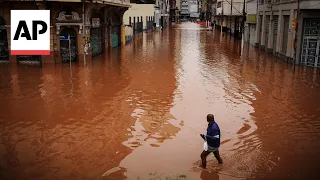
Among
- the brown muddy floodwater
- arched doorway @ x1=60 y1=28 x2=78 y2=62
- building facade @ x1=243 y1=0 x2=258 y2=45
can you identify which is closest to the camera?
the brown muddy floodwater

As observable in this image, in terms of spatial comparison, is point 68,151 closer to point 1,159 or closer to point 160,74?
point 1,159

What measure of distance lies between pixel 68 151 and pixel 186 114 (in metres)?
5.34

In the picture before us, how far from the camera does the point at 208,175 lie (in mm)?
8773

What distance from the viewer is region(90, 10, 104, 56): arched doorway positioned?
28.9m

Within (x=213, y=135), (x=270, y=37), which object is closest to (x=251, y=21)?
(x=270, y=37)

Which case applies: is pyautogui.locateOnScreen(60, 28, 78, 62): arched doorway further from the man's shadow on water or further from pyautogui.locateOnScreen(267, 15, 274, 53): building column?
the man's shadow on water

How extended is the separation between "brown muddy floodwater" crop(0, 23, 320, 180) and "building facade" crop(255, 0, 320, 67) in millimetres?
2330

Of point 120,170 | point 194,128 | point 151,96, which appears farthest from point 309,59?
point 120,170

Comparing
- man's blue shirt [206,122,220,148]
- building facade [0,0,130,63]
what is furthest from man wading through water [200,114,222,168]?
building facade [0,0,130,63]

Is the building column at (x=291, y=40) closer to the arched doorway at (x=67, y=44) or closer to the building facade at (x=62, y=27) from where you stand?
the building facade at (x=62, y=27)

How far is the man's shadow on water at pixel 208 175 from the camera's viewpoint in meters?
8.62

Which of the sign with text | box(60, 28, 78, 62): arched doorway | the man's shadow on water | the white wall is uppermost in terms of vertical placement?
the white wall

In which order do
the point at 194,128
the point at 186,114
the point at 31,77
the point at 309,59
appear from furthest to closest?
the point at 309,59 → the point at 31,77 → the point at 186,114 → the point at 194,128

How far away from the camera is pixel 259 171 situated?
9.05 meters
